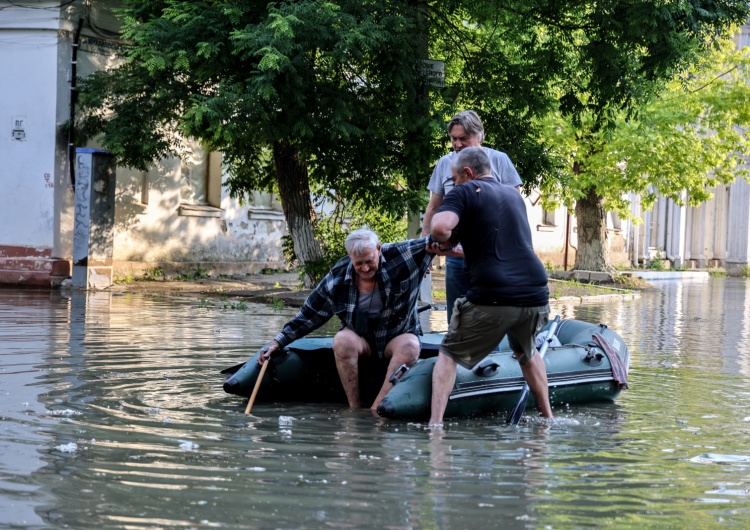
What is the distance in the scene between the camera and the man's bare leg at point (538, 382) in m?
7.66

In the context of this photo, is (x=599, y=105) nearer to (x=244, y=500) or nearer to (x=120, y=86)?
(x=120, y=86)

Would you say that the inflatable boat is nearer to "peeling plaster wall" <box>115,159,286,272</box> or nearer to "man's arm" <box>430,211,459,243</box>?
"man's arm" <box>430,211,459,243</box>

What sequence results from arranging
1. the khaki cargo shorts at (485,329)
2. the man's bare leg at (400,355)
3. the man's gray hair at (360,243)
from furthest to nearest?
the man's bare leg at (400,355) → the man's gray hair at (360,243) → the khaki cargo shorts at (485,329)

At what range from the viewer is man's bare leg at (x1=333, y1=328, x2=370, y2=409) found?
7.90 metres

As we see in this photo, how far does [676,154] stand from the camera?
2650 cm

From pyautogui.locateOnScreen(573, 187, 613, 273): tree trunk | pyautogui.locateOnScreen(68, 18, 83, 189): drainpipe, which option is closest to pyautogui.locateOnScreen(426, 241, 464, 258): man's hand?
pyautogui.locateOnScreen(68, 18, 83, 189): drainpipe

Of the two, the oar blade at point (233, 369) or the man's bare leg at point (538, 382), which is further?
the oar blade at point (233, 369)

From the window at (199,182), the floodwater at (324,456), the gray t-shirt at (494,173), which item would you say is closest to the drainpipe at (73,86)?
the window at (199,182)

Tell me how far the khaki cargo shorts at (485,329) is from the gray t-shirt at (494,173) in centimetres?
139

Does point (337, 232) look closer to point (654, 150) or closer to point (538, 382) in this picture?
point (654, 150)

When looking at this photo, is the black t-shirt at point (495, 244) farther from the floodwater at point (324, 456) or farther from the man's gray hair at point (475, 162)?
the floodwater at point (324, 456)

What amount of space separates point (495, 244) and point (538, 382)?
3.66ft

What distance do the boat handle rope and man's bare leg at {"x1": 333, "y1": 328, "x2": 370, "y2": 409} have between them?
287 mm

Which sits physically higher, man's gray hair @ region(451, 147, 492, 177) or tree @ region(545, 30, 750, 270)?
tree @ region(545, 30, 750, 270)
